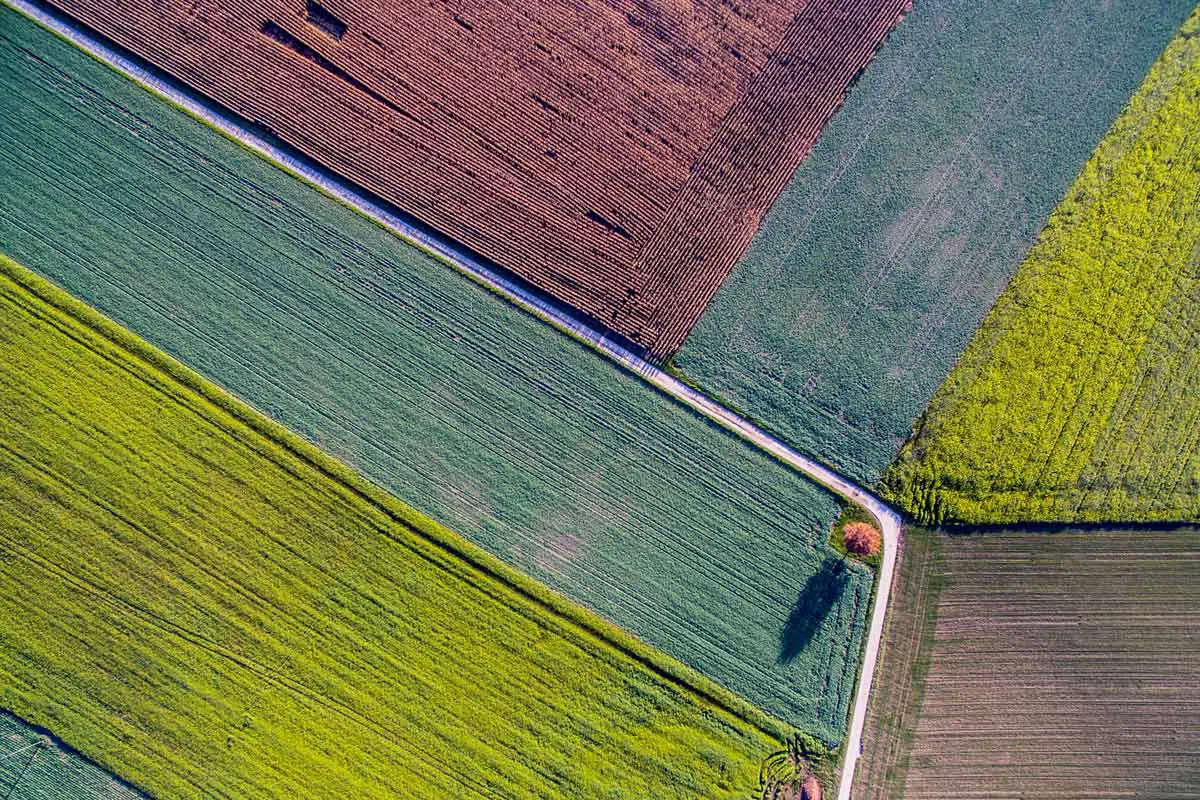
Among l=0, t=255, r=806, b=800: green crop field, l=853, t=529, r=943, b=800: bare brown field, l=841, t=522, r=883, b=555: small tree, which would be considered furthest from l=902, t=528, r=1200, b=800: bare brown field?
l=0, t=255, r=806, b=800: green crop field

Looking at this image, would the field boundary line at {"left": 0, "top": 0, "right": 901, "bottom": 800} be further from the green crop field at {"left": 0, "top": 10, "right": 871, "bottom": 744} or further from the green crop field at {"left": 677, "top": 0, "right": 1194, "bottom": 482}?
the green crop field at {"left": 677, "top": 0, "right": 1194, "bottom": 482}

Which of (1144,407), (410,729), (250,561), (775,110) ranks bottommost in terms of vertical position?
(410,729)

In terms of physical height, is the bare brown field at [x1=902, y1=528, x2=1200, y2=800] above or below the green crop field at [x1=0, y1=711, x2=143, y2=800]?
above

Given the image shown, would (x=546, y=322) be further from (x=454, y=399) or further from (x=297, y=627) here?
(x=297, y=627)

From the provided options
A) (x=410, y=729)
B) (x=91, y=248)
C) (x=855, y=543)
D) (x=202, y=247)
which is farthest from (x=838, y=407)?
(x=91, y=248)

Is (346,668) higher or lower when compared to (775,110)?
lower

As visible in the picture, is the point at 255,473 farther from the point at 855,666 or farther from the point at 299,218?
the point at 855,666
